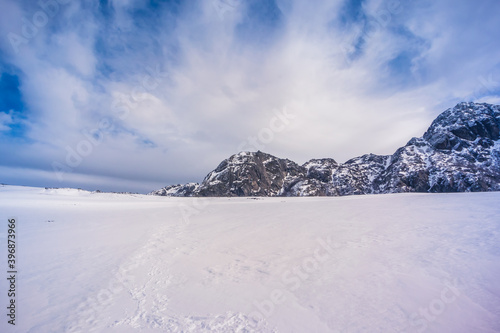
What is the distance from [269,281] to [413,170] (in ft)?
488

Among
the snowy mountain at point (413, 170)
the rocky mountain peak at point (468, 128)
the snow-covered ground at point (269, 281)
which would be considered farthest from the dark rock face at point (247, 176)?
the snow-covered ground at point (269, 281)

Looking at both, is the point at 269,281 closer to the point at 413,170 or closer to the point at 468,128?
the point at 413,170

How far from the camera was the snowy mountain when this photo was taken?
108875 mm

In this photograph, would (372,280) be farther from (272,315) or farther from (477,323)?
(272,315)

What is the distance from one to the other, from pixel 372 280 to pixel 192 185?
7086 inches

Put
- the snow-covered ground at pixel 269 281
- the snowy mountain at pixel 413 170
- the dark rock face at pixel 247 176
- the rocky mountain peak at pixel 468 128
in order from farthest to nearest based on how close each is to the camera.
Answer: the dark rock face at pixel 247 176 → the rocky mountain peak at pixel 468 128 → the snowy mountain at pixel 413 170 → the snow-covered ground at pixel 269 281

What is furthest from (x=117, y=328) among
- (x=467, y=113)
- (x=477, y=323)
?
(x=467, y=113)

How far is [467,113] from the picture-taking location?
5541 inches

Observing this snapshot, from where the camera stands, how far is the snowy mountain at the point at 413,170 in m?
109

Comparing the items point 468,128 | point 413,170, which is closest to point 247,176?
point 413,170

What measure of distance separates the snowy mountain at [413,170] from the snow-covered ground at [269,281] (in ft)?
420

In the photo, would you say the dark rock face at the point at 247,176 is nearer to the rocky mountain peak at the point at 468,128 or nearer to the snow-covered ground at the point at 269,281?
the rocky mountain peak at the point at 468,128

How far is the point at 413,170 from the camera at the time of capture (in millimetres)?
119438

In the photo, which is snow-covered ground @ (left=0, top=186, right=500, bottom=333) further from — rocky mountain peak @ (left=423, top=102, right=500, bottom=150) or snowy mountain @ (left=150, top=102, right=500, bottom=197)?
rocky mountain peak @ (left=423, top=102, right=500, bottom=150)
